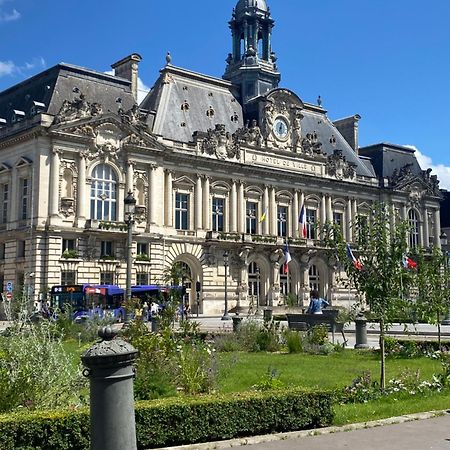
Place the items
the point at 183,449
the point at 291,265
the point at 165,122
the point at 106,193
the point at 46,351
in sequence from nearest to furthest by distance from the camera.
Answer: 1. the point at 183,449
2. the point at 46,351
3. the point at 106,193
4. the point at 165,122
5. the point at 291,265

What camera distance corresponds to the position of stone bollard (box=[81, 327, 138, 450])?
604cm

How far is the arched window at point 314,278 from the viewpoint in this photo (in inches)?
2456

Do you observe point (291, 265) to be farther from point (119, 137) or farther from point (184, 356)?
point (184, 356)

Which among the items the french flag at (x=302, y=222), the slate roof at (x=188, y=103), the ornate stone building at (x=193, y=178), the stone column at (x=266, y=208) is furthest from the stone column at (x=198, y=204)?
the french flag at (x=302, y=222)

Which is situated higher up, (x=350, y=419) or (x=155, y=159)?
(x=155, y=159)

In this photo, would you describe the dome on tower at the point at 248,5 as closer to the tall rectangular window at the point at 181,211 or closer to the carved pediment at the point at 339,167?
the carved pediment at the point at 339,167

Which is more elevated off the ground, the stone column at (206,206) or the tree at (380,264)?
the stone column at (206,206)

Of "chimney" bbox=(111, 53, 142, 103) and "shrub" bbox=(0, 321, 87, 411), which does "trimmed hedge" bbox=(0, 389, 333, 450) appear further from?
"chimney" bbox=(111, 53, 142, 103)

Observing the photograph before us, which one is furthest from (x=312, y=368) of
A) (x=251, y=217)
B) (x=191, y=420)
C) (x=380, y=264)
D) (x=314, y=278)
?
(x=314, y=278)

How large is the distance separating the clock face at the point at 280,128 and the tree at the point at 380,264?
4527 centimetres

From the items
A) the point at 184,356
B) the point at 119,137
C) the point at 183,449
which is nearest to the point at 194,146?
the point at 119,137

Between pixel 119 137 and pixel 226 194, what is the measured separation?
12123 millimetres

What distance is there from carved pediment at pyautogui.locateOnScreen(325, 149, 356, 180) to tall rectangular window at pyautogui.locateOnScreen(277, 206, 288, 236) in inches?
274

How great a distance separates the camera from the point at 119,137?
48656mm
